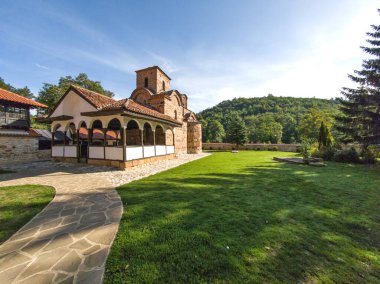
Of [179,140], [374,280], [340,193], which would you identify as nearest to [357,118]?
[340,193]

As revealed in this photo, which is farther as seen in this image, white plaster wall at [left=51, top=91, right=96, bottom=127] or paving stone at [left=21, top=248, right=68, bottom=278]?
white plaster wall at [left=51, top=91, right=96, bottom=127]

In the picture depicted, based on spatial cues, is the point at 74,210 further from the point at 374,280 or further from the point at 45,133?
the point at 45,133

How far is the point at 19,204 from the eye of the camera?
4.70 m

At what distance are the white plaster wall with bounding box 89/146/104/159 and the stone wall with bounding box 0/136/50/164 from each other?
7.79 m

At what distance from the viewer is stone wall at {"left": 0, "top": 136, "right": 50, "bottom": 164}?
1353 cm

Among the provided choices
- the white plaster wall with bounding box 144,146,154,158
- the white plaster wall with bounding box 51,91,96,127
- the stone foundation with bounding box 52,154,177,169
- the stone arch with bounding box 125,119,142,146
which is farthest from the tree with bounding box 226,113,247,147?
the white plaster wall with bounding box 51,91,96,127

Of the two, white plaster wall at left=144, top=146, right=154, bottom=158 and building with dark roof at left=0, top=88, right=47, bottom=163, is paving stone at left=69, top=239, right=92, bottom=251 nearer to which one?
white plaster wall at left=144, top=146, right=154, bottom=158

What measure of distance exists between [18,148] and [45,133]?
378 cm

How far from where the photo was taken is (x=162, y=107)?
1839cm

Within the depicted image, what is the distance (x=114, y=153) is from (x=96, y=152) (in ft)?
5.52

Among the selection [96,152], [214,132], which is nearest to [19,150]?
[96,152]

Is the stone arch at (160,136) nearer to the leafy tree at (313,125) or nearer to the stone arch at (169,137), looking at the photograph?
the stone arch at (169,137)

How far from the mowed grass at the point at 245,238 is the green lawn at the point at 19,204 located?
210 centimetres

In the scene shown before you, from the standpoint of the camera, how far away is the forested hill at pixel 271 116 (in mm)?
40766
